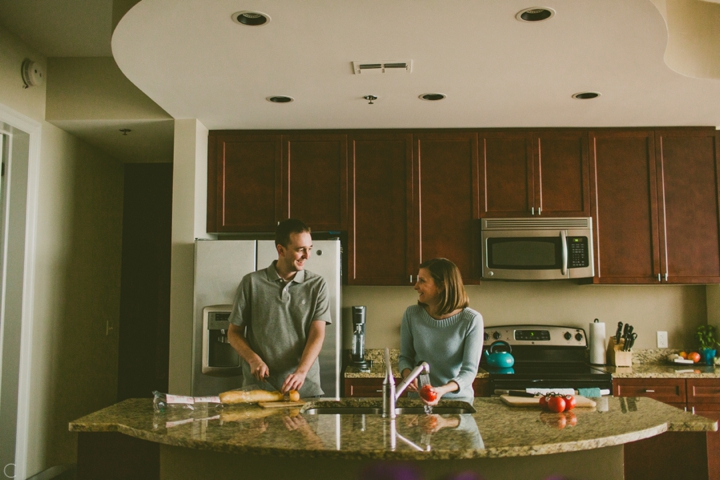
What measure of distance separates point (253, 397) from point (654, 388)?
8.09 feet

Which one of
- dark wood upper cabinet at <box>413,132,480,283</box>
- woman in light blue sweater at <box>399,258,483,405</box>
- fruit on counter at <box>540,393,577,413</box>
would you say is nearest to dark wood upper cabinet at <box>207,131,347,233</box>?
dark wood upper cabinet at <box>413,132,480,283</box>

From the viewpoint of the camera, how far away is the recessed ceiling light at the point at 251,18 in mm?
2199

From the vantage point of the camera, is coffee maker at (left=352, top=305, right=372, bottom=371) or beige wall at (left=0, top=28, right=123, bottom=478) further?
coffee maker at (left=352, top=305, right=372, bottom=371)

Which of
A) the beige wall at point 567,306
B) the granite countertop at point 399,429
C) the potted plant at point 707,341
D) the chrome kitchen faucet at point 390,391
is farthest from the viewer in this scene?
the beige wall at point 567,306

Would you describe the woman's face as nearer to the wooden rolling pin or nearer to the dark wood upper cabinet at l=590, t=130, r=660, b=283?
the wooden rolling pin

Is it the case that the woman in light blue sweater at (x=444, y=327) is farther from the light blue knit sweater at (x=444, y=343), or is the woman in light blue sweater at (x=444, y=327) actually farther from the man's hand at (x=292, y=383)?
the man's hand at (x=292, y=383)

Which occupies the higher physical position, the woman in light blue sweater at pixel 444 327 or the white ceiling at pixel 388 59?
the white ceiling at pixel 388 59

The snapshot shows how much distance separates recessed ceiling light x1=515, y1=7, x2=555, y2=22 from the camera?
7.07 ft

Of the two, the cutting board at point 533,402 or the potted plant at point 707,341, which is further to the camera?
the potted plant at point 707,341

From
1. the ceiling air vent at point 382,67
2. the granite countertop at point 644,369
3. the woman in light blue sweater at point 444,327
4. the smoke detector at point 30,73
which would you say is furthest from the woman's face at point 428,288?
the smoke detector at point 30,73

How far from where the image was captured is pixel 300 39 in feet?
7.92

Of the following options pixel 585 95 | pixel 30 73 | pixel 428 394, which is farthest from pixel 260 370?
pixel 30 73

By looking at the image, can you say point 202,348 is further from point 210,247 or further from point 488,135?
point 488,135

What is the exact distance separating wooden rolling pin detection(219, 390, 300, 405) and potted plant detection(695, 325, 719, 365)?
2936 mm
